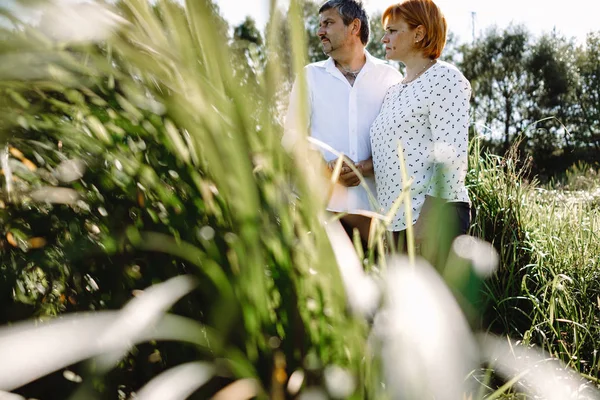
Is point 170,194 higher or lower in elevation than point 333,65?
lower

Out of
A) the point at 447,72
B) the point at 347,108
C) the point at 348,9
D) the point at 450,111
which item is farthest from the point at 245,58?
the point at 348,9

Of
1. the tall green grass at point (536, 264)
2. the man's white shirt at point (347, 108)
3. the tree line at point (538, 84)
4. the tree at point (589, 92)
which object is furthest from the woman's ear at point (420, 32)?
the tree at point (589, 92)

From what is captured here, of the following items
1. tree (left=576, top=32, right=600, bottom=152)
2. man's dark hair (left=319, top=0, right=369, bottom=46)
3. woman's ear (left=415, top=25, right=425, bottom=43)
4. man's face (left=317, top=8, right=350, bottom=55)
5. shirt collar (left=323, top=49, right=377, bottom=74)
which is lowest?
tree (left=576, top=32, right=600, bottom=152)

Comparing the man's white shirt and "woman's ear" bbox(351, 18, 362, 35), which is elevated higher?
"woman's ear" bbox(351, 18, 362, 35)

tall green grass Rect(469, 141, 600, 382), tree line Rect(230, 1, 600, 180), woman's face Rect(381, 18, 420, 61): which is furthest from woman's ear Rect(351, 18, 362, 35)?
tree line Rect(230, 1, 600, 180)

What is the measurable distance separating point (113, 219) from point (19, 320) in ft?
0.53

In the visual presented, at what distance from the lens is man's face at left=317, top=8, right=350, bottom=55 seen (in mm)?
2803

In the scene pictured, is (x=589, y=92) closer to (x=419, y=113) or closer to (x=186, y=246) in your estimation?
(x=419, y=113)

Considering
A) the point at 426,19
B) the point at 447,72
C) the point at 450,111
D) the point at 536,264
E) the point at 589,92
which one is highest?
the point at 426,19

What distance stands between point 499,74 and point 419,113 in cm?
2706

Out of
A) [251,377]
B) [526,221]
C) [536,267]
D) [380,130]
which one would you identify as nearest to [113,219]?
[251,377]

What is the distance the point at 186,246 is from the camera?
1.70 ft

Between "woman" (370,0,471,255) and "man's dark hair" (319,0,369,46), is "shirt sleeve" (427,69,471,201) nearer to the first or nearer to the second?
"woman" (370,0,471,255)

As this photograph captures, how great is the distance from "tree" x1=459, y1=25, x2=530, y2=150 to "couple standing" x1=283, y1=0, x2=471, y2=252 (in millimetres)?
25520
